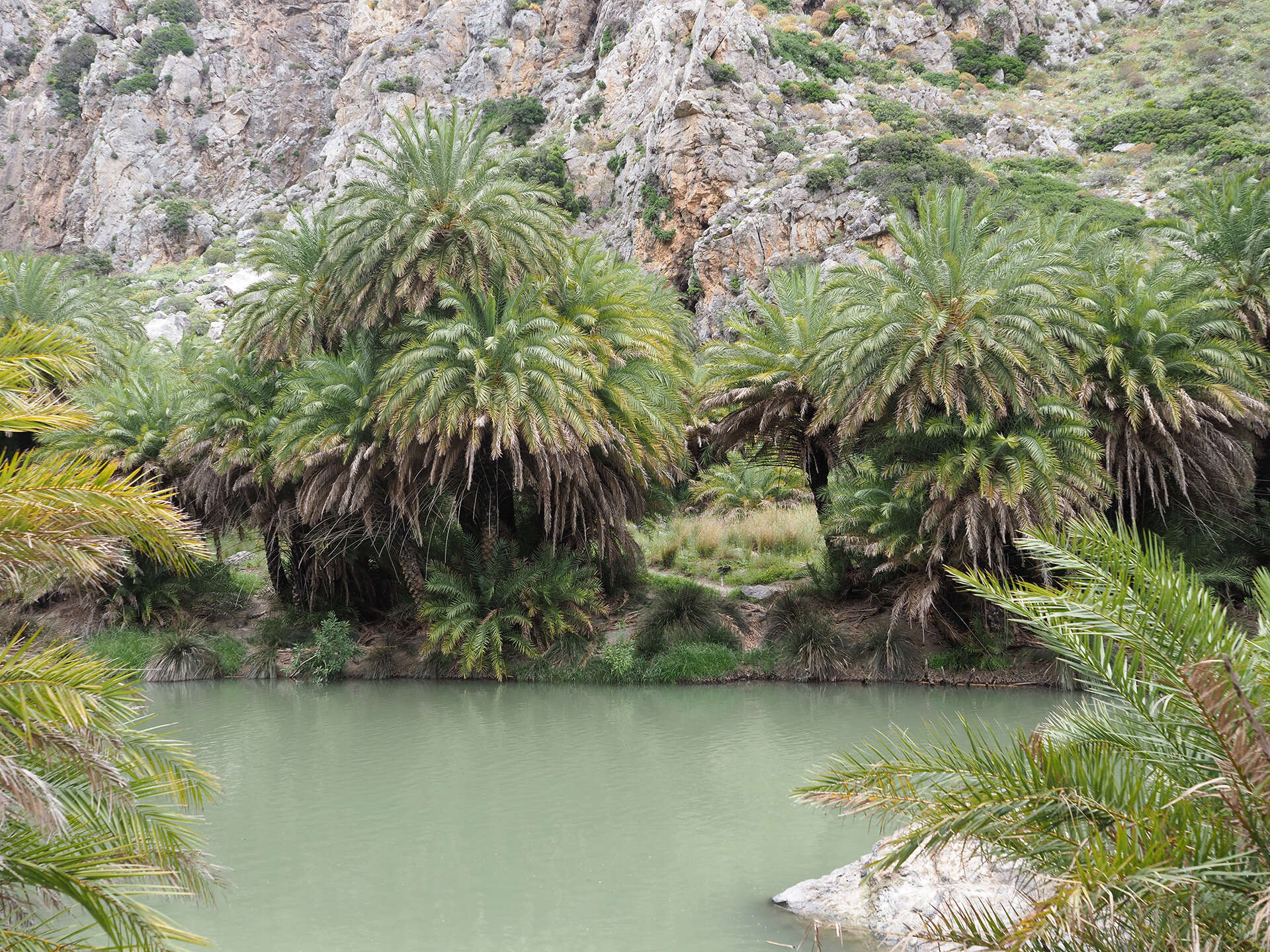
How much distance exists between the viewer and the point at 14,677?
3.63 m

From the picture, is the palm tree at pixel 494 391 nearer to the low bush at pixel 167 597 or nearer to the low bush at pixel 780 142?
the low bush at pixel 167 597

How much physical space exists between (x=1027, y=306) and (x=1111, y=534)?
33.5 feet

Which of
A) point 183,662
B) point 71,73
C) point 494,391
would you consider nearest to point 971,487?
point 494,391

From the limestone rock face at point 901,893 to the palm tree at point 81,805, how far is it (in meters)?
3.64

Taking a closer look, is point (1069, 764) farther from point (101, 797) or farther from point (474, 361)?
point (474, 361)

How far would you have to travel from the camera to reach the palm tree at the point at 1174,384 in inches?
501

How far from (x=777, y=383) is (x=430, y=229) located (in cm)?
664

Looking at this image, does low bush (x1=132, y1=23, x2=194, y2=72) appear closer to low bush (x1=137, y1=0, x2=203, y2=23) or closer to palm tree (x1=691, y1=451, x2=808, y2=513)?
low bush (x1=137, y1=0, x2=203, y2=23)

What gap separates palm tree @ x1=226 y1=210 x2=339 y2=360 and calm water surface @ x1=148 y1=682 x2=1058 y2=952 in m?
6.50

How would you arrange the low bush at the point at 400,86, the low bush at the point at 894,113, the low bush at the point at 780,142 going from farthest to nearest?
the low bush at the point at 400,86
the low bush at the point at 894,113
the low bush at the point at 780,142

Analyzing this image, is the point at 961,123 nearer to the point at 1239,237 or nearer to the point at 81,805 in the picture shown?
the point at 1239,237

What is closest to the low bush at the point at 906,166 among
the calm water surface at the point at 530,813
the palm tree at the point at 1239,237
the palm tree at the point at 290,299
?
the palm tree at the point at 1239,237

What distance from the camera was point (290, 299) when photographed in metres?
16.2

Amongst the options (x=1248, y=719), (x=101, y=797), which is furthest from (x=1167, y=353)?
(x=101, y=797)
